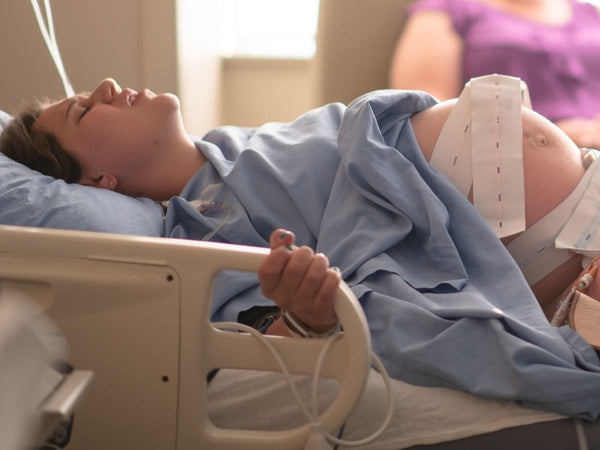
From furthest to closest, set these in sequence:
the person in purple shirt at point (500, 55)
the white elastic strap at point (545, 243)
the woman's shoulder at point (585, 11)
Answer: the woman's shoulder at point (585, 11) < the person in purple shirt at point (500, 55) < the white elastic strap at point (545, 243)

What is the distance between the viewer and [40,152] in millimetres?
1469

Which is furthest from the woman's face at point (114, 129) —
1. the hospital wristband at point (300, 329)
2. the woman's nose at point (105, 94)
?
the hospital wristband at point (300, 329)

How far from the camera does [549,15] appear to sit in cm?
241

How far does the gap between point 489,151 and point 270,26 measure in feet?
7.07

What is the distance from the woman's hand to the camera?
2.67ft

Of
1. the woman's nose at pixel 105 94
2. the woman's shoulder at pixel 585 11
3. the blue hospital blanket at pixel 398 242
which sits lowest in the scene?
the blue hospital blanket at pixel 398 242

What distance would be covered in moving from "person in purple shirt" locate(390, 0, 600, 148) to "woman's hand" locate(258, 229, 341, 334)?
62.2 inches

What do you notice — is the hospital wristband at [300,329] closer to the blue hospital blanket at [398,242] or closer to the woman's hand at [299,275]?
the woman's hand at [299,275]

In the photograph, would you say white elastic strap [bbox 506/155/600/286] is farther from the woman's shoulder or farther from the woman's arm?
the woman's shoulder

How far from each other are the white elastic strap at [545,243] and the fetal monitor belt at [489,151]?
0.14ft

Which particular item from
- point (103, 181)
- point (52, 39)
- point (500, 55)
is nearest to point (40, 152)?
point (103, 181)

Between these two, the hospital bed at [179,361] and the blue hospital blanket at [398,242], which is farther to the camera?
the blue hospital blanket at [398,242]

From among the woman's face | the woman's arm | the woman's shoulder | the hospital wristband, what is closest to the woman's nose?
the woman's face

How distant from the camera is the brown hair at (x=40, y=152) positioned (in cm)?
147
